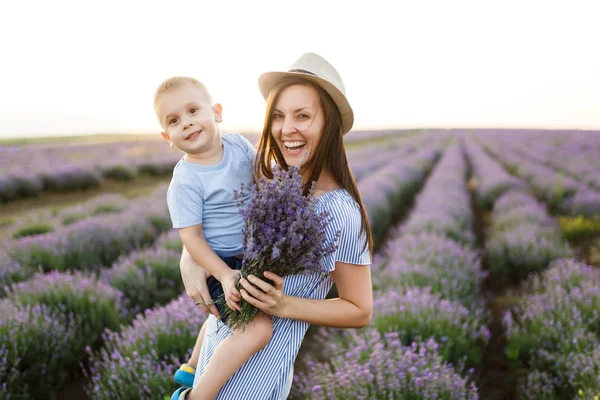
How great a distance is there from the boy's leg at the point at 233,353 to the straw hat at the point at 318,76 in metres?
0.86

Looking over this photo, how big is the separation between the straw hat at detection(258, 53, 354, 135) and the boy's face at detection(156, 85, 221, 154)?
0.88 ft

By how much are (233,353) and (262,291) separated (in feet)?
0.89

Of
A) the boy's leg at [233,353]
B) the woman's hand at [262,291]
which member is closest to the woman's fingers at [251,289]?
the woman's hand at [262,291]

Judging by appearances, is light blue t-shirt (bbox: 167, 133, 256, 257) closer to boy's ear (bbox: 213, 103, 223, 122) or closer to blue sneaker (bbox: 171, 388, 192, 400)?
boy's ear (bbox: 213, 103, 223, 122)

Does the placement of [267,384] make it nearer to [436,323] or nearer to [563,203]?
[436,323]

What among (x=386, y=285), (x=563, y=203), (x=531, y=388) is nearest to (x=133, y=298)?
(x=386, y=285)

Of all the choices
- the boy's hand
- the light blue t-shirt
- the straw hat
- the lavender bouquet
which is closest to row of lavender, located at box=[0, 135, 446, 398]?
the light blue t-shirt

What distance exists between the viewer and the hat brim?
5.19ft

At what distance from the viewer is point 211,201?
1.64 m

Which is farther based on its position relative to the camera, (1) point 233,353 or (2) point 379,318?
(2) point 379,318

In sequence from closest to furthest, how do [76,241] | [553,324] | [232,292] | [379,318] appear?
[232,292], [379,318], [553,324], [76,241]

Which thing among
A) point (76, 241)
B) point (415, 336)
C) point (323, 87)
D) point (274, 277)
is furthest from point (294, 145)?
point (76, 241)

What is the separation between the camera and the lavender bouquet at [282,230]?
1180mm

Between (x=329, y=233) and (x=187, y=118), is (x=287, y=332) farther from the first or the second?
(x=187, y=118)
